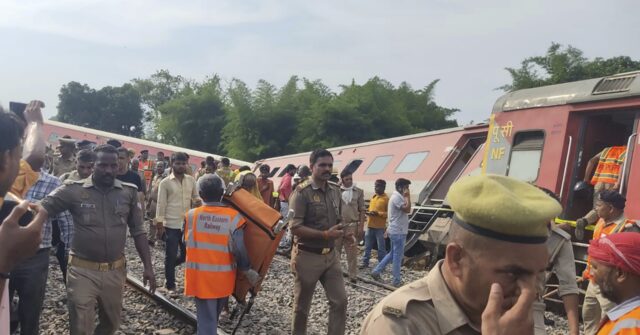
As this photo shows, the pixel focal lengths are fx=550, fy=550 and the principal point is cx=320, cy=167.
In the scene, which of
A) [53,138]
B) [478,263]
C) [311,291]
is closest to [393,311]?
[478,263]

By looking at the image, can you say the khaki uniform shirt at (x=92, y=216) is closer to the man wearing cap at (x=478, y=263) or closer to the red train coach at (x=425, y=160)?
the man wearing cap at (x=478, y=263)

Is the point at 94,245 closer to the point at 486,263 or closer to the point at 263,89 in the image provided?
the point at 486,263

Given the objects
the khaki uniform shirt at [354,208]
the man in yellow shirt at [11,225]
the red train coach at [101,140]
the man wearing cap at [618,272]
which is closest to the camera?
the man in yellow shirt at [11,225]

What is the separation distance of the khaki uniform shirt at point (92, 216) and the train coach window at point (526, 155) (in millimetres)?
6450

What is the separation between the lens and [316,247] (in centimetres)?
510

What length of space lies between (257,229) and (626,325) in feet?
10.5

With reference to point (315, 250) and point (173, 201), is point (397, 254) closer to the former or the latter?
point (173, 201)

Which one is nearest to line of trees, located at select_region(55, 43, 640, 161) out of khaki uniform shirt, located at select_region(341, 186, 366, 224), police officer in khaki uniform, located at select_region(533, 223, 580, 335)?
khaki uniform shirt, located at select_region(341, 186, 366, 224)

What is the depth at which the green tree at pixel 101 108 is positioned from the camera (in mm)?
64562

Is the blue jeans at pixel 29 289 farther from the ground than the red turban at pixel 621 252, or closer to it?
closer to it

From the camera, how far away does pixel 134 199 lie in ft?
15.4

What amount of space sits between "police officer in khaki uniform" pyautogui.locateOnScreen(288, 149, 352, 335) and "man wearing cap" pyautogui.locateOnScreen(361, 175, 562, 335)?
3465mm

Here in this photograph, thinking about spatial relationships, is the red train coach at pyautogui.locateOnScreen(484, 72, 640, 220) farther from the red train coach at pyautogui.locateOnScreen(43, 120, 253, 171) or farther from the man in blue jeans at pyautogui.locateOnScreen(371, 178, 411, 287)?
the red train coach at pyautogui.locateOnScreen(43, 120, 253, 171)

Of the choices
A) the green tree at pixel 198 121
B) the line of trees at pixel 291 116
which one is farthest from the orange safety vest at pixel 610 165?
the green tree at pixel 198 121
